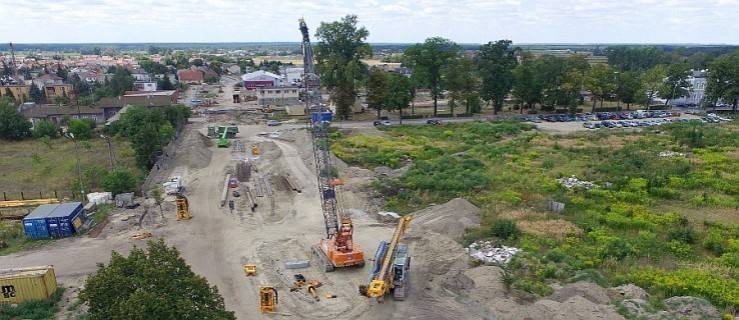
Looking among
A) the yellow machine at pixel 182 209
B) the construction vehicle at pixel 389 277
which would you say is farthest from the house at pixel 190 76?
the construction vehicle at pixel 389 277

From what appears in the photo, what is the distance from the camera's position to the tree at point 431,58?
7281 centimetres

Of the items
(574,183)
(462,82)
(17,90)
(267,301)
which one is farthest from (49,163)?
(17,90)

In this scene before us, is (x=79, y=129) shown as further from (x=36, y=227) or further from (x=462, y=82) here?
(x=462, y=82)

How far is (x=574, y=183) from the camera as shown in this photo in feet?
131

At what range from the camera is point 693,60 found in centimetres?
13750

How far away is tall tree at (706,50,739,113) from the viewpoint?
238ft

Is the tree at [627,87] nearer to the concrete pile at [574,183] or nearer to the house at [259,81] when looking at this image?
the concrete pile at [574,183]

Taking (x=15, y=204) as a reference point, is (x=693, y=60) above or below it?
above

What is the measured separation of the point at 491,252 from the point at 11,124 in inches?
2481

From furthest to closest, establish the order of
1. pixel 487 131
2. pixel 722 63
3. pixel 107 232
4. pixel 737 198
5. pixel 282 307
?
pixel 722 63 < pixel 487 131 < pixel 737 198 < pixel 107 232 < pixel 282 307

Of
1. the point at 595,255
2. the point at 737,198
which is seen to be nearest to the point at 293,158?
the point at 595,255

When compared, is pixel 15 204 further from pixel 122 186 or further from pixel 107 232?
pixel 107 232

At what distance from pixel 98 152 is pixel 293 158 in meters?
23.5

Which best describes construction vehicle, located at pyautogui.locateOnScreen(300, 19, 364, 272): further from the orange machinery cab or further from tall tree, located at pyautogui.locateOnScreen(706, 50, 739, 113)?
tall tree, located at pyautogui.locateOnScreen(706, 50, 739, 113)
